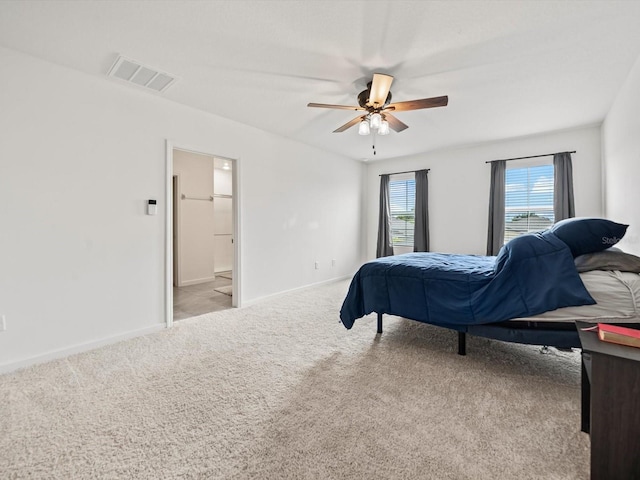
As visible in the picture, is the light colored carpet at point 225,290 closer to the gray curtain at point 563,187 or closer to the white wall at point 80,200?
the white wall at point 80,200

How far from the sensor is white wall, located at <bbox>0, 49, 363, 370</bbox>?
224cm

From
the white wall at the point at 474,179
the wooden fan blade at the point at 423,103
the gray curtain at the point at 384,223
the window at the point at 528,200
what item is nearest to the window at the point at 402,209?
the gray curtain at the point at 384,223

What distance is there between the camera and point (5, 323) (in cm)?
220

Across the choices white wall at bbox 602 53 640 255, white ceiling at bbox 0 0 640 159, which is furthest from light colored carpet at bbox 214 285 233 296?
white wall at bbox 602 53 640 255

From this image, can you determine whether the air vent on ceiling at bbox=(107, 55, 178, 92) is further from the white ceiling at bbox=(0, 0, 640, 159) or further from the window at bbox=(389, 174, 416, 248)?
the window at bbox=(389, 174, 416, 248)

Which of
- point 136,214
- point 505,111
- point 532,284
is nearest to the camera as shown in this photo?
point 532,284

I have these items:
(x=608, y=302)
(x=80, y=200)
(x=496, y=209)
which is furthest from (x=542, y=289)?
(x=80, y=200)

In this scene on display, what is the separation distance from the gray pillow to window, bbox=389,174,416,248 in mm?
3670

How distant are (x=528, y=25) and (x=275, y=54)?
1.81 meters

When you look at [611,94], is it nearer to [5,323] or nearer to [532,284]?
[532,284]

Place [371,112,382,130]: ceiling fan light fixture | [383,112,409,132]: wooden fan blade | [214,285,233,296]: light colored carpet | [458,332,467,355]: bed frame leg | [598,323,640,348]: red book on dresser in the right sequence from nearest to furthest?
[598,323,640,348]: red book on dresser → [458,332,467,355]: bed frame leg → [371,112,382,130]: ceiling fan light fixture → [383,112,409,132]: wooden fan blade → [214,285,233,296]: light colored carpet

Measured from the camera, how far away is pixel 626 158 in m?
2.68

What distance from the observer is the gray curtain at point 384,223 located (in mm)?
5895

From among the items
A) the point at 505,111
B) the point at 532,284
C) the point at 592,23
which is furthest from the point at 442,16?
the point at 505,111
